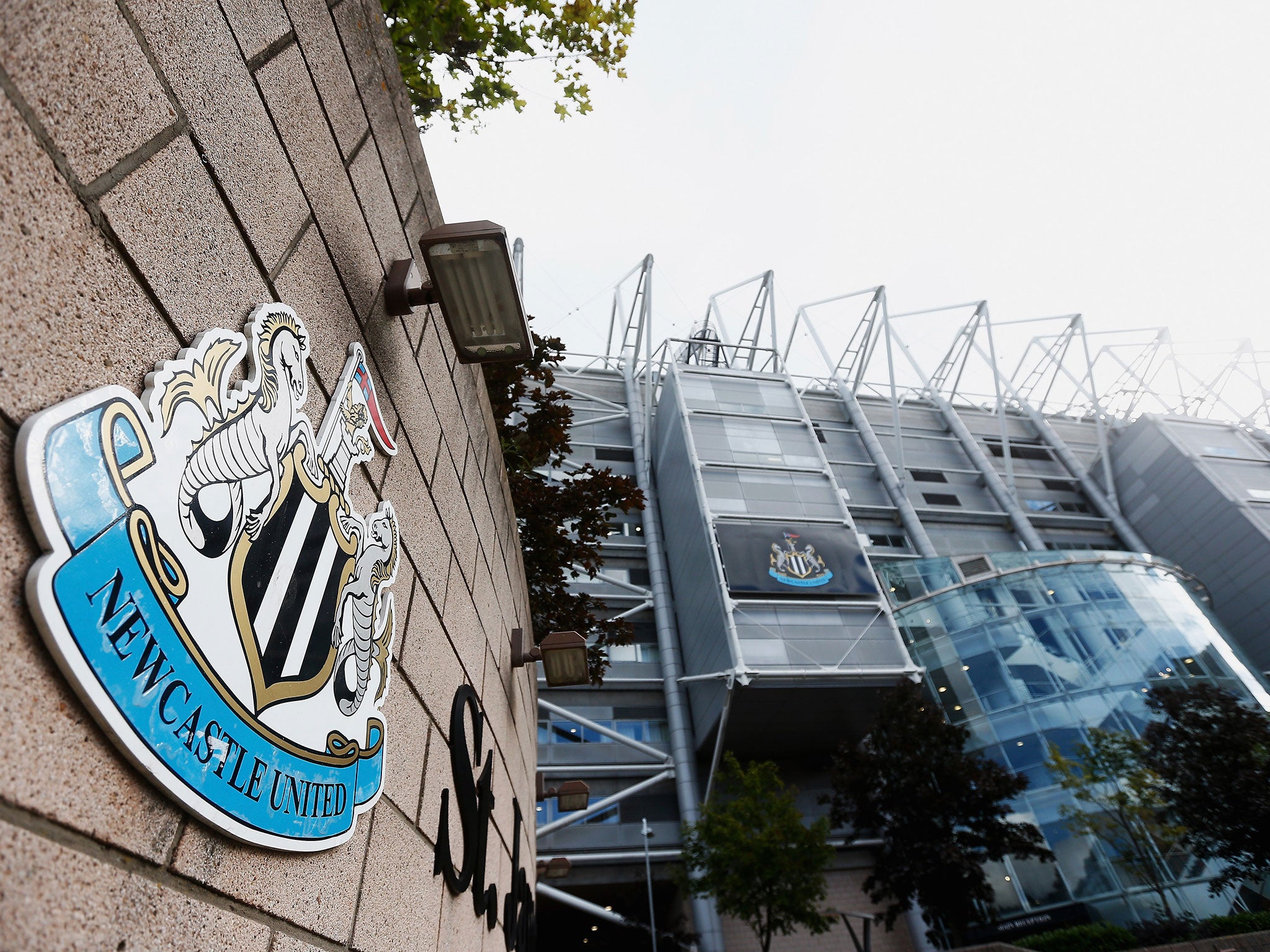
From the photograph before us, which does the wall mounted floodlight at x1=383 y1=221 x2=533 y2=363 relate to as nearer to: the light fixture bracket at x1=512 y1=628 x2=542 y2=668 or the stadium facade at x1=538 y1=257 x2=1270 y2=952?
the light fixture bracket at x1=512 y1=628 x2=542 y2=668

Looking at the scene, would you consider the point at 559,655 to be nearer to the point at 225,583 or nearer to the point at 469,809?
the point at 469,809

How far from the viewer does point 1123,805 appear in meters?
14.8

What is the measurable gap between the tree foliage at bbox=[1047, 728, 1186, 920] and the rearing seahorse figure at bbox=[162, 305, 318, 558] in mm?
18178

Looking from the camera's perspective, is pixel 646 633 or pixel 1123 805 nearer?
pixel 1123 805

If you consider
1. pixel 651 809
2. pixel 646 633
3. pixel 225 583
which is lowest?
pixel 225 583

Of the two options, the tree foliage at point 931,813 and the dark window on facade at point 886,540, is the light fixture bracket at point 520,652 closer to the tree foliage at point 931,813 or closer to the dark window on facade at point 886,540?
the tree foliage at point 931,813

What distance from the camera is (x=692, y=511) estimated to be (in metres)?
26.8

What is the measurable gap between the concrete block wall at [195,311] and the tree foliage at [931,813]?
599 inches

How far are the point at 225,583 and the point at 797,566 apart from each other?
23143 millimetres

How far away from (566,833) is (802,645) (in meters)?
9.64

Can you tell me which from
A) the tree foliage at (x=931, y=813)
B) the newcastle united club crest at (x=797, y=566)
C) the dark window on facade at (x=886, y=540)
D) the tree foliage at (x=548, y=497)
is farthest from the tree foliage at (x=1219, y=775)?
the dark window on facade at (x=886, y=540)

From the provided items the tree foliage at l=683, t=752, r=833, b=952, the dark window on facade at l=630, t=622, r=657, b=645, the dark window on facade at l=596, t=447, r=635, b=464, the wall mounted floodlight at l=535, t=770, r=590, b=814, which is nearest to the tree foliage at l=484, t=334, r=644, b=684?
the wall mounted floodlight at l=535, t=770, r=590, b=814

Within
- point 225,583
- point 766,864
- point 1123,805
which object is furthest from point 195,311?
point 1123,805

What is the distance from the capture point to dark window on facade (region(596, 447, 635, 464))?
1347 inches
